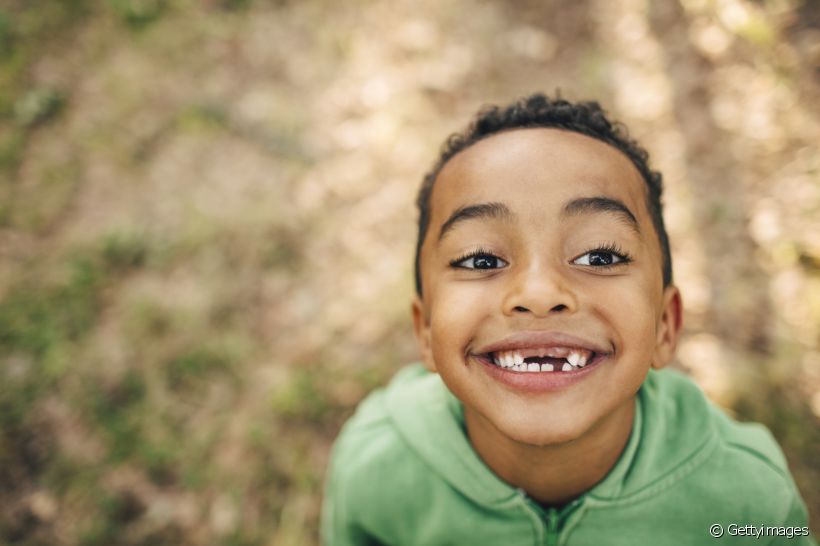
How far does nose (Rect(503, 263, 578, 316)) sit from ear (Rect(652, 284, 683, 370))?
435mm

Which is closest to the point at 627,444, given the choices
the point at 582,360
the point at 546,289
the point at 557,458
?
→ the point at 557,458

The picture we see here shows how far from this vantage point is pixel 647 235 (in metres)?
1.35

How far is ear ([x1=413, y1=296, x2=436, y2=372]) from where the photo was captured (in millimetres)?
1573

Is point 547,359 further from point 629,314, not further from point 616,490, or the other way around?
point 616,490

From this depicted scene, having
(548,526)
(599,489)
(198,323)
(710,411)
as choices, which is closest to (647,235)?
(710,411)

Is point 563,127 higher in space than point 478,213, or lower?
higher

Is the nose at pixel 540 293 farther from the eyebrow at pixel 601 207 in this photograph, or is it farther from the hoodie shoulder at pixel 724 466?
the hoodie shoulder at pixel 724 466

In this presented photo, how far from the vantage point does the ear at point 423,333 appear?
1573 mm

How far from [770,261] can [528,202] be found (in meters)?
1.98

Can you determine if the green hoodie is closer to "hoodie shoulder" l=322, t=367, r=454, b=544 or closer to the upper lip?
"hoodie shoulder" l=322, t=367, r=454, b=544

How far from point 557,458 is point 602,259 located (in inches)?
24.0

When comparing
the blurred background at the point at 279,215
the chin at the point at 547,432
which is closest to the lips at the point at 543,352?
the chin at the point at 547,432

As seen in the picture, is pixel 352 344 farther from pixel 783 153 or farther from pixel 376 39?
pixel 783 153

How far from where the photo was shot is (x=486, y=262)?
1.33m
